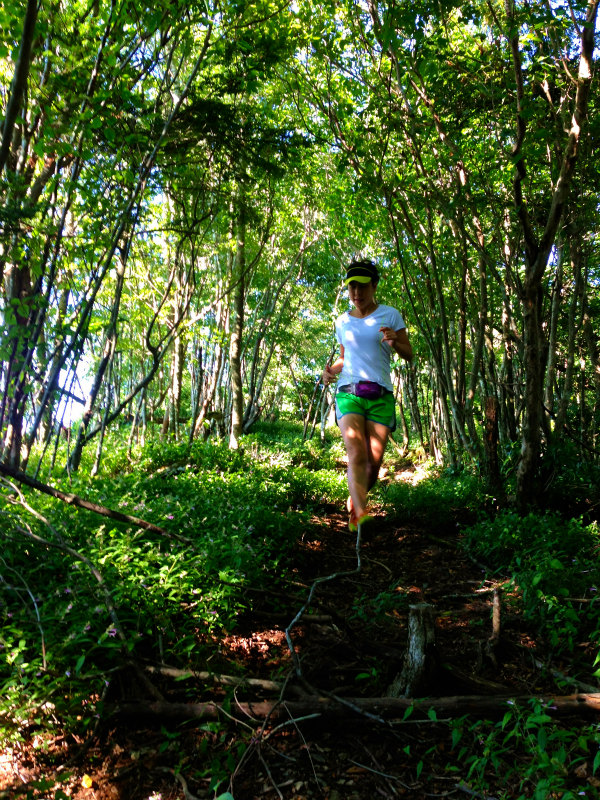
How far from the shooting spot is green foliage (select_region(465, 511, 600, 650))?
8.50ft

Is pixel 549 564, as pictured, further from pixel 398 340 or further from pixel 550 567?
pixel 398 340

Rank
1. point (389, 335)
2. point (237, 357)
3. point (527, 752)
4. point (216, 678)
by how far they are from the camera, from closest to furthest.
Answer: point (527, 752), point (216, 678), point (389, 335), point (237, 357)

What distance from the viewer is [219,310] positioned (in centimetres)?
1077

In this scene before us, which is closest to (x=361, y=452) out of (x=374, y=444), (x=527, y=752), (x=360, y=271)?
(x=374, y=444)

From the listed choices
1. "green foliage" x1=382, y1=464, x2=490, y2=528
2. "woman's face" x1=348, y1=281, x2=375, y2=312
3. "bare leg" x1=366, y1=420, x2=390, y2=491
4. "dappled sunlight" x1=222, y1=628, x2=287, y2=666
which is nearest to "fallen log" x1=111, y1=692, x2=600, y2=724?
"dappled sunlight" x1=222, y1=628, x2=287, y2=666

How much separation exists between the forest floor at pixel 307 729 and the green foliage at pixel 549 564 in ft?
0.58

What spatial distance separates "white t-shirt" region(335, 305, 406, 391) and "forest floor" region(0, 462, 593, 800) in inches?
61.2

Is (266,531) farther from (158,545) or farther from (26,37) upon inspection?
(26,37)

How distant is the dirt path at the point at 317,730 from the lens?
1.77 metres

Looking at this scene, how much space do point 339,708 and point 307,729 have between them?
166 millimetres

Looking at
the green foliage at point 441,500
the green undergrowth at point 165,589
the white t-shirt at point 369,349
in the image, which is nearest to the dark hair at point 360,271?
the white t-shirt at point 369,349

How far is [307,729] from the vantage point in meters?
2.03

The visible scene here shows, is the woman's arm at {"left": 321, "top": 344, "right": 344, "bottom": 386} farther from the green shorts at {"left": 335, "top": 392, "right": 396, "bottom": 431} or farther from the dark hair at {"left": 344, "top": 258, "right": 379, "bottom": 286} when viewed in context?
the dark hair at {"left": 344, "top": 258, "right": 379, "bottom": 286}

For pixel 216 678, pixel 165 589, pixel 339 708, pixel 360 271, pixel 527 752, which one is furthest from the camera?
pixel 360 271
